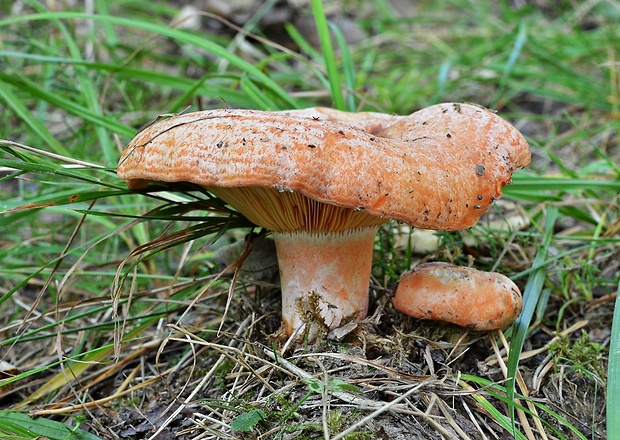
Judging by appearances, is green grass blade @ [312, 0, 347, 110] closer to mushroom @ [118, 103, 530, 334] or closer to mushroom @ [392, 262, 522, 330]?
mushroom @ [118, 103, 530, 334]

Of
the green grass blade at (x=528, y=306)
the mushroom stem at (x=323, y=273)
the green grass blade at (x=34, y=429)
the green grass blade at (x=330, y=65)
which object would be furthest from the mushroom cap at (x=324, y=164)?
the green grass blade at (x=330, y=65)

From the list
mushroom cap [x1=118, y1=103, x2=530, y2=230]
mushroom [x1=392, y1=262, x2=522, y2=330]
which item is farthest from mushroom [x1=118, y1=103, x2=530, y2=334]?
mushroom [x1=392, y1=262, x2=522, y2=330]

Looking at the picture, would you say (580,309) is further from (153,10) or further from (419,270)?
(153,10)

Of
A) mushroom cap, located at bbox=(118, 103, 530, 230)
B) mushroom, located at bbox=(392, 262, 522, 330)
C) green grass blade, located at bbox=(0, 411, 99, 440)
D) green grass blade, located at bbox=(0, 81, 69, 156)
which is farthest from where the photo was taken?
green grass blade, located at bbox=(0, 81, 69, 156)

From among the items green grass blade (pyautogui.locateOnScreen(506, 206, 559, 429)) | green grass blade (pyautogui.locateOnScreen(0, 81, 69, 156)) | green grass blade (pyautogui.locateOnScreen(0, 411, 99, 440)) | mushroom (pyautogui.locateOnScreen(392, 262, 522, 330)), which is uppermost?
green grass blade (pyautogui.locateOnScreen(0, 81, 69, 156))

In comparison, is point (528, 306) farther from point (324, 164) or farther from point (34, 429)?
point (34, 429)

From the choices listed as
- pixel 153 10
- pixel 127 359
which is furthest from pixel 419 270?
pixel 153 10

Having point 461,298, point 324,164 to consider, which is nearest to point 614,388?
point 461,298
